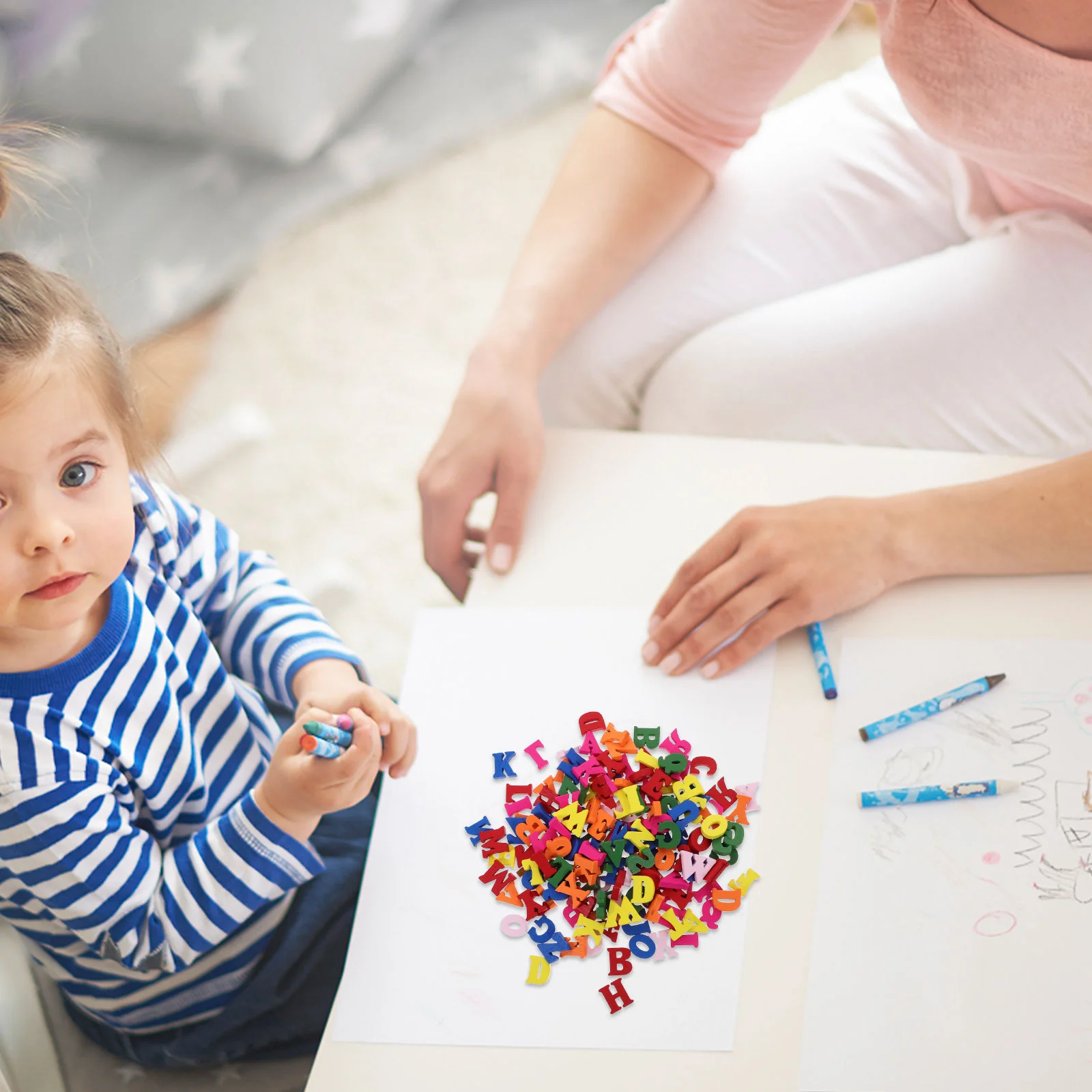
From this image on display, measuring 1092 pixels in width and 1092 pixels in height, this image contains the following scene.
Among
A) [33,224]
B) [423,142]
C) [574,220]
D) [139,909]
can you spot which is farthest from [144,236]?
[139,909]

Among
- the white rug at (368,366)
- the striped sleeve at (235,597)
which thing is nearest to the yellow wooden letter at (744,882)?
the striped sleeve at (235,597)

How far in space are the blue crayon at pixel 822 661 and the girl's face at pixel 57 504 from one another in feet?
1.40

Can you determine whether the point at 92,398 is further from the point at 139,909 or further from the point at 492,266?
the point at 492,266

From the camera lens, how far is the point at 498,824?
27.8 inches

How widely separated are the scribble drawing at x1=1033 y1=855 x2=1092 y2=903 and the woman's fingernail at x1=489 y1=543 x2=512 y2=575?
386 mm

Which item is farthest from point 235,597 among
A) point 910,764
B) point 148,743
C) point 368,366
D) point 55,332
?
point 368,366

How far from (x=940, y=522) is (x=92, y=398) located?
0.54m

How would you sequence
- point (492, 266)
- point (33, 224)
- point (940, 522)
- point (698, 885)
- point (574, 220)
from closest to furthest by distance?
point (698, 885) < point (940, 522) < point (574, 220) < point (33, 224) < point (492, 266)

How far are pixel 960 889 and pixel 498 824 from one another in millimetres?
261

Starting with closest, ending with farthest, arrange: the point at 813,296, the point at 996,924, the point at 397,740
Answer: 1. the point at 996,924
2. the point at 397,740
3. the point at 813,296

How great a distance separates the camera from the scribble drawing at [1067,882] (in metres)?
Answer: 0.63

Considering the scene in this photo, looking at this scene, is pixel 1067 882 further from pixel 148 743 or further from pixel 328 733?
pixel 148 743

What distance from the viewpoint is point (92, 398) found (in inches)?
27.9

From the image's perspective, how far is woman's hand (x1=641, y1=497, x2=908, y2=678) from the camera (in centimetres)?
76
